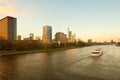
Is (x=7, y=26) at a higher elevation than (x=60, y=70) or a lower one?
higher

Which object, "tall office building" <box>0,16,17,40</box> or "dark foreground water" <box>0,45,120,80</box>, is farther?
"tall office building" <box>0,16,17,40</box>

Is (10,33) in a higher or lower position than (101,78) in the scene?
higher

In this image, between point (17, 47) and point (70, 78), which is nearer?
point (70, 78)

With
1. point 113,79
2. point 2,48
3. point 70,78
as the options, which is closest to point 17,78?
point 70,78

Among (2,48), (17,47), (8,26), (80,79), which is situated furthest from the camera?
(8,26)

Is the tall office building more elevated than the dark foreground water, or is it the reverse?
the tall office building

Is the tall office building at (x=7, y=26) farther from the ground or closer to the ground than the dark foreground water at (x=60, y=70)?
farther from the ground

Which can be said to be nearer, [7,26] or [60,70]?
[60,70]

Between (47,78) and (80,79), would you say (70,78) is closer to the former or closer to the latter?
(80,79)

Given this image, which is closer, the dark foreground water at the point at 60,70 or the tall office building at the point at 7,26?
the dark foreground water at the point at 60,70

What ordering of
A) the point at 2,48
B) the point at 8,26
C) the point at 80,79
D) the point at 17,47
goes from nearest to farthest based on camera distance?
the point at 80,79
the point at 2,48
the point at 17,47
the point at 8,26
